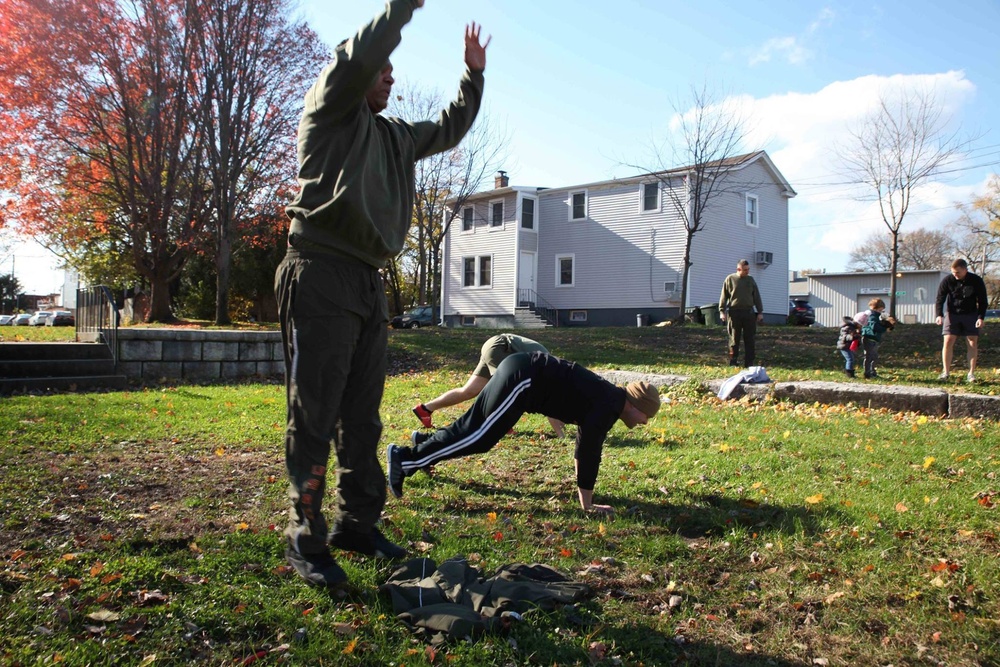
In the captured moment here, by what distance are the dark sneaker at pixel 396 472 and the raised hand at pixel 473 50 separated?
7.74ft

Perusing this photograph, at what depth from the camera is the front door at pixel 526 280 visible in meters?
32.9

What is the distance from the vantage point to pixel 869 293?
41219mm

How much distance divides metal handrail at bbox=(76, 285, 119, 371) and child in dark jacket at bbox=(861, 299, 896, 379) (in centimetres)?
1146

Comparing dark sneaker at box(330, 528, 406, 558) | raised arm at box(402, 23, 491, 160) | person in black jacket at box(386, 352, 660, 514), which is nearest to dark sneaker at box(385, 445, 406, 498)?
person in black jacket at box(386, 352, 660, 514)

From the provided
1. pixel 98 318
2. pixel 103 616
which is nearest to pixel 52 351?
pixel 98 318

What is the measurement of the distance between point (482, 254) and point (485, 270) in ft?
2.55

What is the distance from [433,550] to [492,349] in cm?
273

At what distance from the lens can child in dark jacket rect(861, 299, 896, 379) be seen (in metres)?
11.2

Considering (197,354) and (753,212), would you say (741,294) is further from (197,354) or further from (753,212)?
(753,212)

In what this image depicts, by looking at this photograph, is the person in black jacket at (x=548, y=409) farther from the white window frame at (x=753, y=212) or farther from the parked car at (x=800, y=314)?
the parked car at (x=800, y=314)

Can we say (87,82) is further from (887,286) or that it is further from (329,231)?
(887,286)

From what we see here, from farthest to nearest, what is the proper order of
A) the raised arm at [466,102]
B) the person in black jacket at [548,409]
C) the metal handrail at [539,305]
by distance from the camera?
the metal handrail at [539,305], the person in black jacket at [548,409], the raised arm at [466,102]

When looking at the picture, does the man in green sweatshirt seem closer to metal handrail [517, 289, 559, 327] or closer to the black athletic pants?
the black athletic pants

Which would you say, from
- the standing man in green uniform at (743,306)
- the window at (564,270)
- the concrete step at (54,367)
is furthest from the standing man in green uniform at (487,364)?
the window at (564,270)
